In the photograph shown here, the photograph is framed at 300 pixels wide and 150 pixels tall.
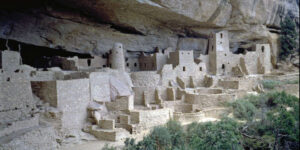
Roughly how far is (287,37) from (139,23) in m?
12.9

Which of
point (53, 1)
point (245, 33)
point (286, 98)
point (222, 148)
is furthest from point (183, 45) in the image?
point (222, 148)

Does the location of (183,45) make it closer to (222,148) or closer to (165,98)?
(165,98)

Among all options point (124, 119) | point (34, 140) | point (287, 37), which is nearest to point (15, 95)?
point (34, 140)

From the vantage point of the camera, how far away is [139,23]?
1756 cm

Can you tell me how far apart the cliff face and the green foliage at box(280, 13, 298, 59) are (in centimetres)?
80

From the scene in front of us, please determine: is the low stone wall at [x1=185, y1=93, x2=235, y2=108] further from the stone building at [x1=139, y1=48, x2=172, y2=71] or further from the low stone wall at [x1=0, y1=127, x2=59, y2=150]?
the low stone wall at [x1=0, y1=127, x2=59, y2=150]

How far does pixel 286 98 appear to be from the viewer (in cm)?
1495

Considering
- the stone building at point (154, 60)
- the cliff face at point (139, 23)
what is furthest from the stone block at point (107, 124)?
the stone building at point (154, 60)

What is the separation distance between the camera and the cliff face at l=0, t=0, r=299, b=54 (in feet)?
47.9

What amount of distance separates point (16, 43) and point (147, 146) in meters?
9.85

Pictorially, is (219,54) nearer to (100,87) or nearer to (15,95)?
(100,87)

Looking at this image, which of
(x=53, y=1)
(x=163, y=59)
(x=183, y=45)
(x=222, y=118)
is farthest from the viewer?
(x=183, y=45)

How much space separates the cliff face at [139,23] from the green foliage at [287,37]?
0.80 m

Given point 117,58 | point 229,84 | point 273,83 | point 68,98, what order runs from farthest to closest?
point 273,83, point 229,84, point 117,58, point 68,98
